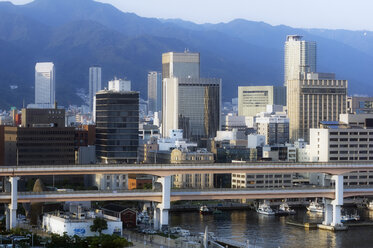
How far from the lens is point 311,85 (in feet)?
438

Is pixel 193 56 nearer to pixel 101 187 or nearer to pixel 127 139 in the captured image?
pixel 127 139

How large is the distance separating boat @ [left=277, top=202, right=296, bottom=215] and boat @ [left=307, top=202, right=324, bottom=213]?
5.73 ft

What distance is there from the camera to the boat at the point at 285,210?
232 feet

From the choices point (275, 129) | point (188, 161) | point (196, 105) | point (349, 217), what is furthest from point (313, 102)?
point (349, 217)

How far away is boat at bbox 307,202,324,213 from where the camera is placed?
7234 cm

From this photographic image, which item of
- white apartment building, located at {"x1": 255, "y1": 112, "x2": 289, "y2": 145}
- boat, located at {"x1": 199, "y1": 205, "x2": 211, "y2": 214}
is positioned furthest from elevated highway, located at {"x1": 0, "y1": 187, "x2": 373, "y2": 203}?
white apartment building, located at {"x1": 255, "y1": 112, "x2": 289, "y2": 145}

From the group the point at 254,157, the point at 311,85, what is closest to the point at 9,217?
the point at 254,157

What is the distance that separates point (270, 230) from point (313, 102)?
259 feet

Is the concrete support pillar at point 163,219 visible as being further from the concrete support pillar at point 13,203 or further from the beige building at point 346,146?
the beige building at point 346,146

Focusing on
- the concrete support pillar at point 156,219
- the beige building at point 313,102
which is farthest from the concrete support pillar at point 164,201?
the beige building at point 313,102

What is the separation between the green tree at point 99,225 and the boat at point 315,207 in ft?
90.7

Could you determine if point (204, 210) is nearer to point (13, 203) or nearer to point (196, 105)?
point (13, 203)

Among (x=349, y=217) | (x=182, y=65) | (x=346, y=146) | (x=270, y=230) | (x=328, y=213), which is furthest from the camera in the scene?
(x=182, y=65)

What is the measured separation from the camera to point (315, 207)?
7338cm
